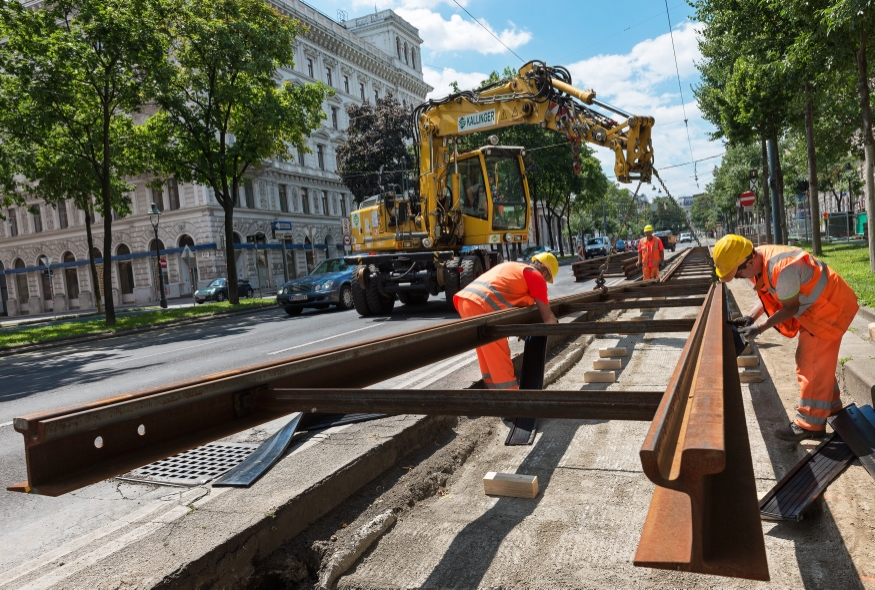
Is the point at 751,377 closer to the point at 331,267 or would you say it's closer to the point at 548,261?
the point at 548,261

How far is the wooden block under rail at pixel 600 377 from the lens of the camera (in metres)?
6.20

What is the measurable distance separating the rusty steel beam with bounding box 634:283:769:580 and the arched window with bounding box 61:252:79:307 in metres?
50.5

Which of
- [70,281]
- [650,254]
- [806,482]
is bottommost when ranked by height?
[806,482]

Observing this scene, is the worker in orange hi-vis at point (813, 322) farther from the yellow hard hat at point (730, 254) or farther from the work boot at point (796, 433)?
the yellow hard hat at point (730, 254)

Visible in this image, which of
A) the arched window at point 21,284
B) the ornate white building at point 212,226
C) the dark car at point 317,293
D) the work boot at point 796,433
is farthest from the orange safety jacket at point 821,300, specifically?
the arched window at point 21,284

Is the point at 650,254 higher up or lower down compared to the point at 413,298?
higher up

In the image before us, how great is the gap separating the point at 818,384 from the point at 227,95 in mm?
21311

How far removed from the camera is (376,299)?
14828 mm

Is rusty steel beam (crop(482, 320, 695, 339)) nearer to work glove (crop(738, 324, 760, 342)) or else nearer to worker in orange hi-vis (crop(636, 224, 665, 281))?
work glove (crop(738, 324, 760, 342))

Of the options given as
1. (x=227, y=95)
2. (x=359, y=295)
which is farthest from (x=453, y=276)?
(x=227, y=95)

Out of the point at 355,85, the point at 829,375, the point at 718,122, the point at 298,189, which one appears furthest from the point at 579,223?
the point at 829,375

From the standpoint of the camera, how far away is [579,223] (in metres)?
85.2

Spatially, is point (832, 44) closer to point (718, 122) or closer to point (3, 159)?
point (718, 122)

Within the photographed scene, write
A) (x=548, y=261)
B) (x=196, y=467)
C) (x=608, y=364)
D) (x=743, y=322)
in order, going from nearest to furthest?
(x=196, y=467) < (x=743, y=322) < (x=548, y=261) < (x=608, y=364)
